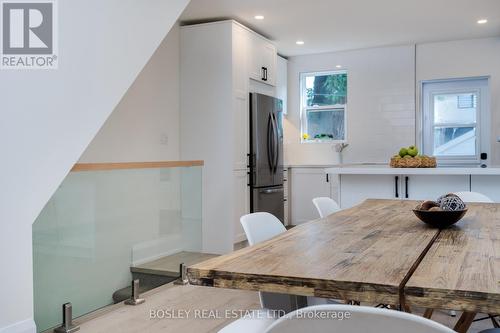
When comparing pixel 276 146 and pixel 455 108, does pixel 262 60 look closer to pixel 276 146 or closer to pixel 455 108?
pixel 276 146

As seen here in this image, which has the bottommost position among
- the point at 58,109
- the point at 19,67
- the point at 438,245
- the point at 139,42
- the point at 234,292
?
the point at 234,292

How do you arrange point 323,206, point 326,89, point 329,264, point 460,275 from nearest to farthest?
point 460,275 < point 329,264 < point 323,206 < point 326,89

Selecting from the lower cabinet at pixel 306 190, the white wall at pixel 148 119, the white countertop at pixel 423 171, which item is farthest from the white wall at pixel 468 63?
the white wall at pixel 148 119

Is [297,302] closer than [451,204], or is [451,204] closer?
[297,302]

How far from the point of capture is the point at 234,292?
353 centimetres

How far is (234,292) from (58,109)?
1.86m

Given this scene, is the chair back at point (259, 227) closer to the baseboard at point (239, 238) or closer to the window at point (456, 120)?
the baseboard at point (239, 238)

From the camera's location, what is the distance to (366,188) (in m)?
3.89

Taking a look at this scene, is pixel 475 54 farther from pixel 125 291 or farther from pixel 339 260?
pixel 339 260

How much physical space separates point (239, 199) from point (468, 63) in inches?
135

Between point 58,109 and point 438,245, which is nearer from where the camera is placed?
point 438,245

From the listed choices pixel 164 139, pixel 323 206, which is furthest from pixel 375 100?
pixel 323 206

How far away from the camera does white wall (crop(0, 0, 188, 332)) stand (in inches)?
94.3

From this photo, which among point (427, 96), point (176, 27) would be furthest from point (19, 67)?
point (427, 96)
